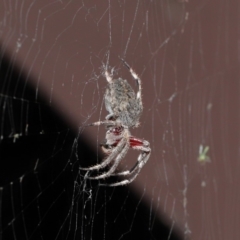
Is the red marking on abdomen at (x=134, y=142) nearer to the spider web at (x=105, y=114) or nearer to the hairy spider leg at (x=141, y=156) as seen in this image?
the hairy spider leg at (x=141, y=156)

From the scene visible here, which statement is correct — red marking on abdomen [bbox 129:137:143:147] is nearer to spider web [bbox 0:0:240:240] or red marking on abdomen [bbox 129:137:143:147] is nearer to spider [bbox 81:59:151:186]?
spider [bbox 81:59:151:186]

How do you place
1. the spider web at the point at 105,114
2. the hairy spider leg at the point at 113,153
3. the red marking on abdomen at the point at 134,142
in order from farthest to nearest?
1. the red marking on abdomen at the point at 134,142
2. the hairy spider leg at the point at 113,153
3. the spider web at the point at 105,114

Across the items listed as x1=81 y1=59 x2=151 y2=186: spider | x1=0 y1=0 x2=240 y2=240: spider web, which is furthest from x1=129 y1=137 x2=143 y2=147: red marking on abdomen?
x1=0 y1=0 x2=240 y2=240: spider web

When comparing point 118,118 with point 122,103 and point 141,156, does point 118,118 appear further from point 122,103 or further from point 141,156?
point 141,156

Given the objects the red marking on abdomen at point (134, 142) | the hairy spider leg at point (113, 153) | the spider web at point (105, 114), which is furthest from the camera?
the red marking on abdomen at point (134, 142)

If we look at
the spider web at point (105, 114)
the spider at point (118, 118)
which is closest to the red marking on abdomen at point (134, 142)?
the spider at point (118, 118)

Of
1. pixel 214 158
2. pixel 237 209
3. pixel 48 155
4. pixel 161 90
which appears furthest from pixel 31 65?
pixel 237 209

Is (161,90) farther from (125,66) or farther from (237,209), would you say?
(237,209)

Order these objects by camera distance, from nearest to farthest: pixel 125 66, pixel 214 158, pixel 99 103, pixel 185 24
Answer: pixel 99 103, pixel 125 66, pixel 185 24, pixel 214 158

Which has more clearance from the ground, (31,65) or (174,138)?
(31,65)
